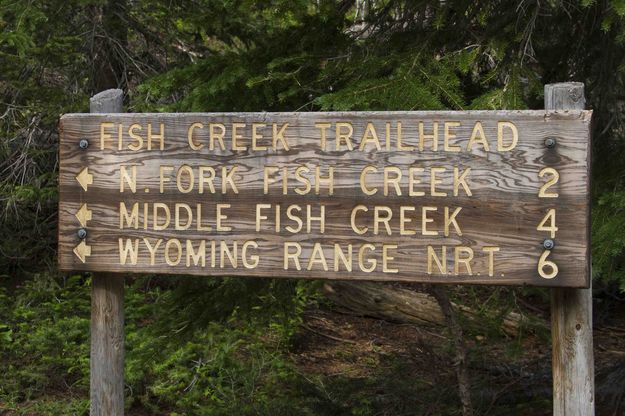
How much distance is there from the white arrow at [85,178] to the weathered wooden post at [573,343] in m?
1.96

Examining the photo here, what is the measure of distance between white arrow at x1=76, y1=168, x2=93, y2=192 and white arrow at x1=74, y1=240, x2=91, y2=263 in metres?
0.25

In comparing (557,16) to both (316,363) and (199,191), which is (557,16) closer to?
(199,191)

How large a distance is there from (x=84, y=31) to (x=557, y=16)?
16.9 ft

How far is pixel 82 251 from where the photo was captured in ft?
12.9

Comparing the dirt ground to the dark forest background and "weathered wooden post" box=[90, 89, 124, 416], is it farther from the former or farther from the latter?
"weathered wooden post" box=[90, 89, 124, 416]

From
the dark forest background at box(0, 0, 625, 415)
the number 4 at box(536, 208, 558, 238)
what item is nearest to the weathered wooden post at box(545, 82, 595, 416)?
the number 4 at box(536, 208, 558, 238)

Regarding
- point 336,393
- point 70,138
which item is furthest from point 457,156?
point 336,393

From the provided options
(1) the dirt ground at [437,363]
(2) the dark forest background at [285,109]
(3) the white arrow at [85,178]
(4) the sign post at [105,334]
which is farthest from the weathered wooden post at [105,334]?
(1) the dirt ground at [437,363]

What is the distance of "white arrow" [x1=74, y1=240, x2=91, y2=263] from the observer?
3918 millimetres

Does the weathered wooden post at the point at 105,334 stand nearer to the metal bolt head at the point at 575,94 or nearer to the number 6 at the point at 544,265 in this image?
the number 6 at the point at 544,265

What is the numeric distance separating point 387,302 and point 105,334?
5.67 meters

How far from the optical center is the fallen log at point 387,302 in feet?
30.5

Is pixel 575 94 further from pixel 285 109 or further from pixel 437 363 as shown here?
pixel 437 363

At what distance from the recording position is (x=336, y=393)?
21.0ft
